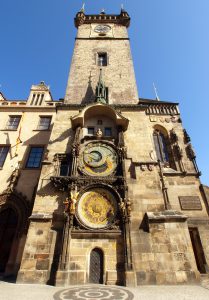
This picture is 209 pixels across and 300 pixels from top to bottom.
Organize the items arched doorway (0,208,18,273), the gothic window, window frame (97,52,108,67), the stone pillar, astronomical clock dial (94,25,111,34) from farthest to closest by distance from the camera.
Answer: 1. astronomical clock dial (94,25,111,34)
2. window frame (97,52,108,67)
3. the gothic window
4. arched doorway (0,208,18,273)
5. the stone pillar

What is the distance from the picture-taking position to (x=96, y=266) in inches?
356

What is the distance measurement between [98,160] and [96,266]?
5.55 metres

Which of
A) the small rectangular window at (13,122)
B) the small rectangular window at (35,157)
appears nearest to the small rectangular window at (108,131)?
the small rectangular window at (35,157)

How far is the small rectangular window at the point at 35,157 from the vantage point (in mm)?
15125

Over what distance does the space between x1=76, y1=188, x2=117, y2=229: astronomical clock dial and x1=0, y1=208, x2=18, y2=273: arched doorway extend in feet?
17.5

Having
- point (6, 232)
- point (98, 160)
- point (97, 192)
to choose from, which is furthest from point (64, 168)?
point (6, 232)

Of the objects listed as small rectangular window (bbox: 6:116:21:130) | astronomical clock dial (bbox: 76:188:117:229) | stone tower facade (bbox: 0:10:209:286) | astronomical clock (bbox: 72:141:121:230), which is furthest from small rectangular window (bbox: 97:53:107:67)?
astronomical clock dial (bbox: 76:188:117:229)

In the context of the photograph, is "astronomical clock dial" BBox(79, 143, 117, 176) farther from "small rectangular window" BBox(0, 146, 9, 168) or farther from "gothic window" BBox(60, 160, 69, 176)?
"small rectangular window" BBox(0, 146, 9, 168)

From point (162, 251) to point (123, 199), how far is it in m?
2.94

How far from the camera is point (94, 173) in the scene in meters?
11.5

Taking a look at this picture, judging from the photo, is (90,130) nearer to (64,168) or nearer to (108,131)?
(108,131)

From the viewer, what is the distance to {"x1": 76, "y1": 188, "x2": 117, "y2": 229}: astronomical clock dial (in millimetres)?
9906

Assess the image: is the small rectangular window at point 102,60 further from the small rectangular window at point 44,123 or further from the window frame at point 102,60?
the small rectangular window at point 44,123

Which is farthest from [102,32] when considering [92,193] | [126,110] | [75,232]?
[75,232]
